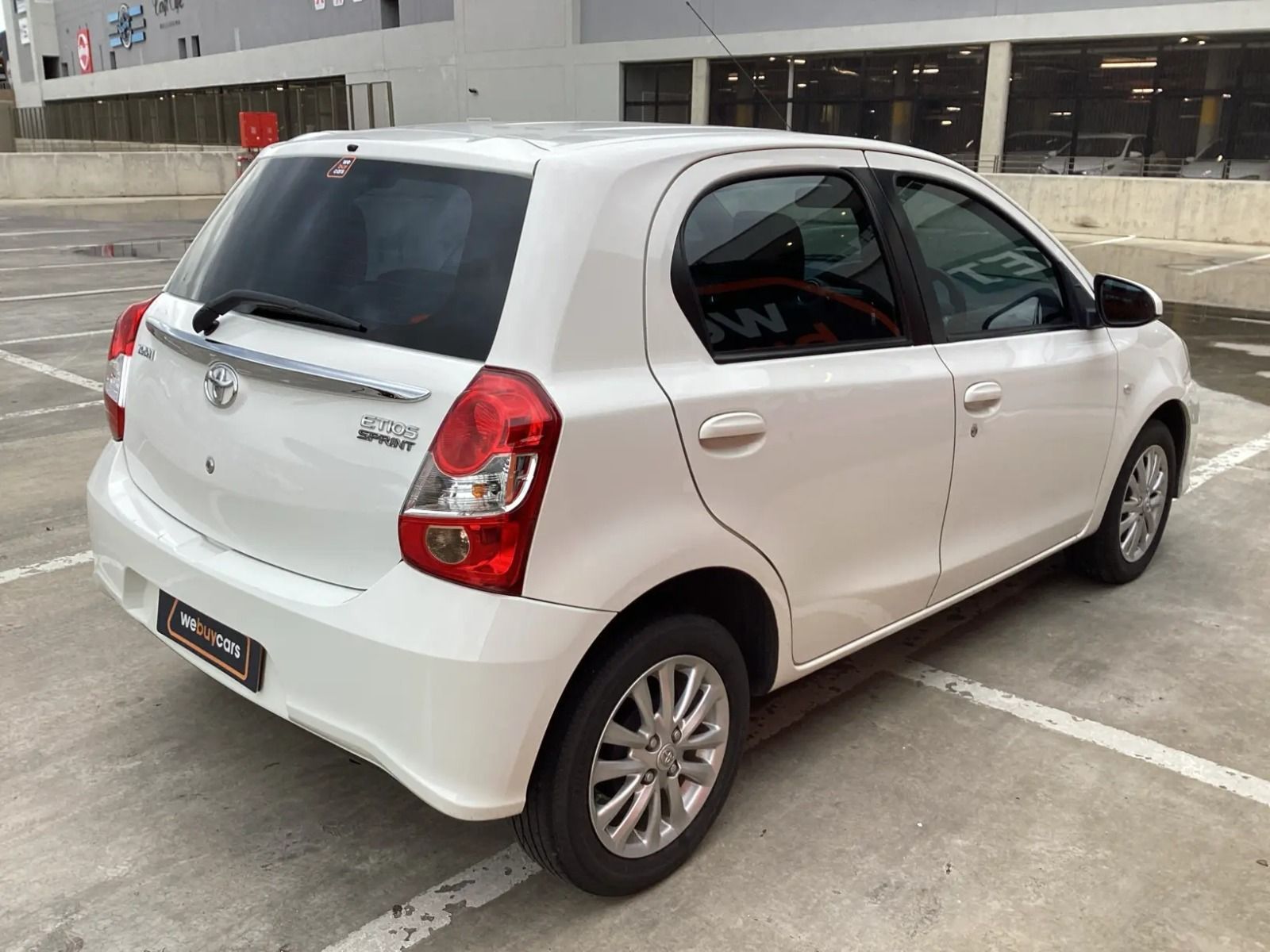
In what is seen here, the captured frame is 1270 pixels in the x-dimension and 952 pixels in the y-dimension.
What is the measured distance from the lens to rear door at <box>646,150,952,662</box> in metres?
2.67

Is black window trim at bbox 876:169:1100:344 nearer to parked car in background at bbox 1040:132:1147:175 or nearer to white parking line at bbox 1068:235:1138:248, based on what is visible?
white parking line at bbox 1068:235:1138:248

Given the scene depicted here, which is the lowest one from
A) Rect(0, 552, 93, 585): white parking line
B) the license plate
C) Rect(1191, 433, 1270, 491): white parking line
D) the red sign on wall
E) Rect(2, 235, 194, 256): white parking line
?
Rect(1191, 433, 1270, 491): white parking line

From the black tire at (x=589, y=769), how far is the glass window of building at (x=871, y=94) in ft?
81.0

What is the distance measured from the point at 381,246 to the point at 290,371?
375 millimetres

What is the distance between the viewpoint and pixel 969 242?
3.69 metres

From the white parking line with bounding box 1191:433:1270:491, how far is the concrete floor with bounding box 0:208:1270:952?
1676mm

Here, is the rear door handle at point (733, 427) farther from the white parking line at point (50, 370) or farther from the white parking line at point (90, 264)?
the white parking line at point (90, 264)

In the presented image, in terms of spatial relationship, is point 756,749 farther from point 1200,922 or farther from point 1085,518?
point 1085,518

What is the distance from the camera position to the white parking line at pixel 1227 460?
244 inches

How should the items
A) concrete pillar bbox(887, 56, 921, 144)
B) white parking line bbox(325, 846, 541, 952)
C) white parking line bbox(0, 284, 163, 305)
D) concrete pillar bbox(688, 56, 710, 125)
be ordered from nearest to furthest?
white parking line bbox(325, 846, 541, 952), white parking line bbox(0, 284, 163, 305), concrete pillar bbox(887, 56, 921, 144), concrete pillar bbox(688, 56, 710, 125)

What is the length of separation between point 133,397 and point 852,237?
208 centimetres

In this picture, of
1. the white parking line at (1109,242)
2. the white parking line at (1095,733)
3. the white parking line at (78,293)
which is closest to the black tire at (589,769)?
the white parking line at (1095,733)

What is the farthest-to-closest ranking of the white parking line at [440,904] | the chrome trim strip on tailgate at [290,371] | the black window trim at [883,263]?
the black window trim at [883,263], the white parking line at [440,904], the chrome trim strip on tailgate at [290,371]

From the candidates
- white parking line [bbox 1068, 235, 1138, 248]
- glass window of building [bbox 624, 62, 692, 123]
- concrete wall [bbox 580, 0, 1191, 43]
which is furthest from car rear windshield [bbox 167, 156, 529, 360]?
glass window of building [bbox 624, 62, 692, 123]
